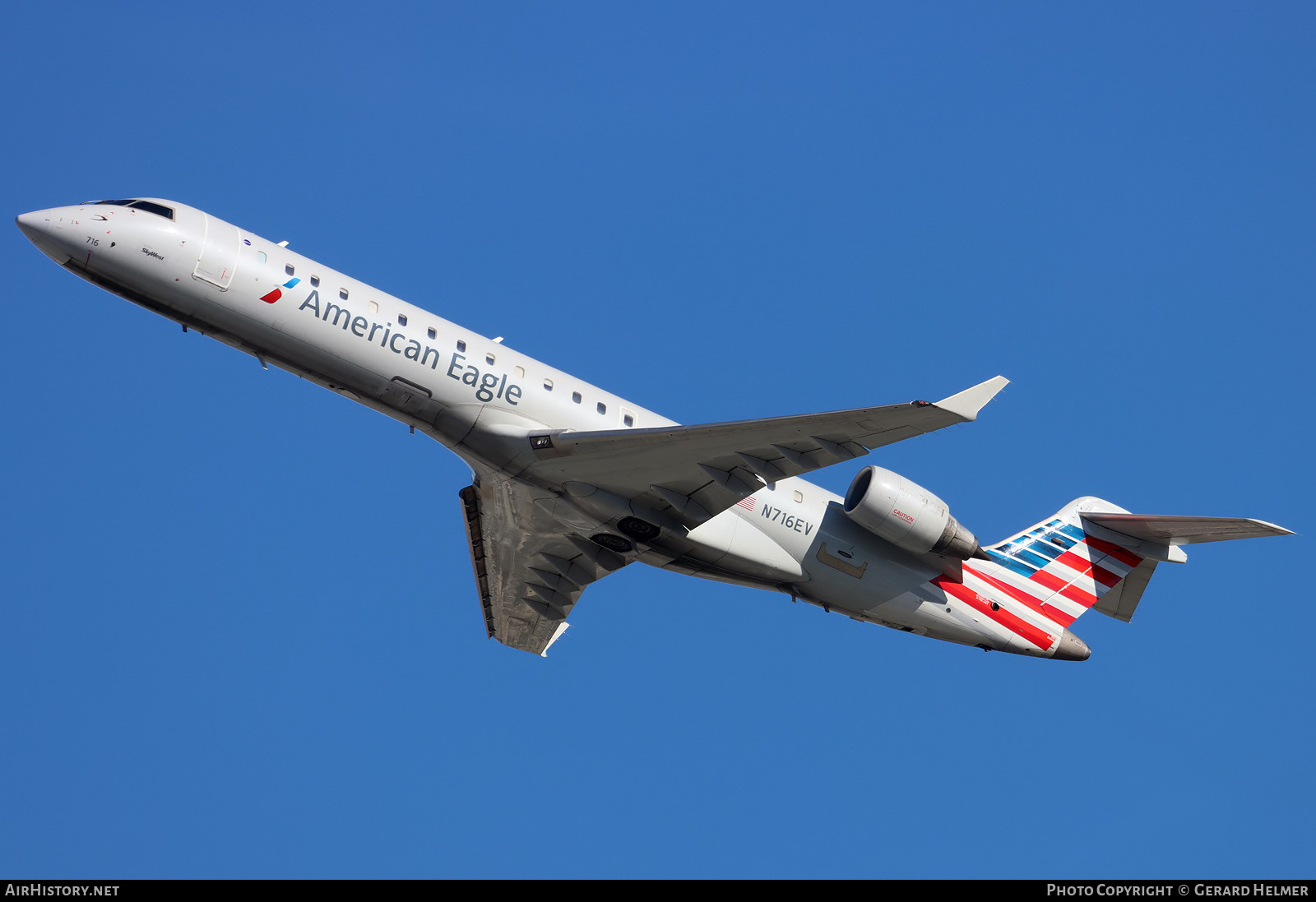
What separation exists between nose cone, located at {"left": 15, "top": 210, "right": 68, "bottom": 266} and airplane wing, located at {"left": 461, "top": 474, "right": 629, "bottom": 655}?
288 inches

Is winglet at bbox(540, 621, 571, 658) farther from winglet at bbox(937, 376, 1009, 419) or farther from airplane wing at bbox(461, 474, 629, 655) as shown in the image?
winglet at bbox(937, 376, 1009, 419)

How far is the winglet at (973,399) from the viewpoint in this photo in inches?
666

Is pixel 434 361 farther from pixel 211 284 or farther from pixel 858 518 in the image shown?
pixel 858 518

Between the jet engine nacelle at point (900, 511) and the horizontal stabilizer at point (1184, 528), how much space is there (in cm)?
427

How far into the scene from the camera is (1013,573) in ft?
77.9

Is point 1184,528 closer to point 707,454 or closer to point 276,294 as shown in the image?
point 707,454

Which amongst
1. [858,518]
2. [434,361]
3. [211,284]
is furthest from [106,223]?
[858,518]

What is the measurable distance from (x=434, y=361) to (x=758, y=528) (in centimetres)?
602

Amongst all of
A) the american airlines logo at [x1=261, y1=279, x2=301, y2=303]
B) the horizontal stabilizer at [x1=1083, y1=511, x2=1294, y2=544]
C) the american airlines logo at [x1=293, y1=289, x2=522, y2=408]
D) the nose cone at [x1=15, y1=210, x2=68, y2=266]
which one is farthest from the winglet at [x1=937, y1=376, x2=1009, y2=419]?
the nose cone at [x1=15, y1=210, x2=68, y2=266]

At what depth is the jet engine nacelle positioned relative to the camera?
21.0m

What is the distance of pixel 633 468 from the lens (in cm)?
1973

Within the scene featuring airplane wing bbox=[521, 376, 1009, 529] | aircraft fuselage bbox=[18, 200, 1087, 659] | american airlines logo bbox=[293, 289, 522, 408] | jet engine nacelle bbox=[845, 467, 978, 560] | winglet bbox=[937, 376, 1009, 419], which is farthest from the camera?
jet engine nacelle bbox=[845, 467, 978, 560]
